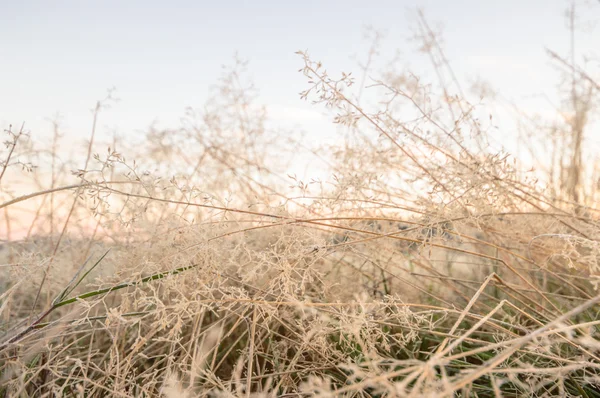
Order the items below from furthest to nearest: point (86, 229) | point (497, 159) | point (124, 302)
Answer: point (86, 229)
point (497, 159)
point (124, 302)

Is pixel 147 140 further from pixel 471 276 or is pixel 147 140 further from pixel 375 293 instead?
pixel 471 276

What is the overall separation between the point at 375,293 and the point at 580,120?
172 cm

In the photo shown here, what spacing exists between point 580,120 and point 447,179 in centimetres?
167

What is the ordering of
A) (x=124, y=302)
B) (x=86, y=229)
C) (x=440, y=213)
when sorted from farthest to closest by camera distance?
(x=86, y=229), (x=440, y=213), (x=124, y=302)

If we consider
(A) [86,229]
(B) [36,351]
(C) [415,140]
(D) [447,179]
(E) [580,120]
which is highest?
(E) [580,120]

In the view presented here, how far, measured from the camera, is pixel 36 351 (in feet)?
3.52

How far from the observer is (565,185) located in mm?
2740

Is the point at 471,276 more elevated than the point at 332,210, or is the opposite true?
the point at 332,210

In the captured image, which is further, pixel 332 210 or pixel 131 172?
pixel 332 210

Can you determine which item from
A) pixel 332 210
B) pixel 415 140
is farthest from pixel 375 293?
pixel 415 140

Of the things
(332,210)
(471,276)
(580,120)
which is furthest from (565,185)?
(332,210)

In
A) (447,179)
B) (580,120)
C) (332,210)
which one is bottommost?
(332,210)

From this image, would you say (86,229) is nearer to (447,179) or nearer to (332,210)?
(332,210)

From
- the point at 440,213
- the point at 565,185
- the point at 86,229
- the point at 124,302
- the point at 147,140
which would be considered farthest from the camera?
the point at 565,185
